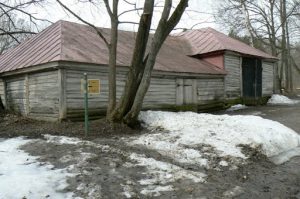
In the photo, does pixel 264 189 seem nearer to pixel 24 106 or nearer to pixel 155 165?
pixel 155 165

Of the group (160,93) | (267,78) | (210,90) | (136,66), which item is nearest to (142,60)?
(136,66)

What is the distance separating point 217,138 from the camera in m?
9.59

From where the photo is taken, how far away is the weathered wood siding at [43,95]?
13453mm

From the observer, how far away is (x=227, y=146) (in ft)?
29.4

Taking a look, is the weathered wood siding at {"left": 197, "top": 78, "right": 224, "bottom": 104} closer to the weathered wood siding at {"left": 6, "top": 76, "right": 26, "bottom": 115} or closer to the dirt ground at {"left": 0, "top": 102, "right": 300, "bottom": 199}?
the weathered wood siding at {"left": 6, "top": 76, "right": 26, "bottom": 115}

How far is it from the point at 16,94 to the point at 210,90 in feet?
30.8

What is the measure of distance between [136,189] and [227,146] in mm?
3429

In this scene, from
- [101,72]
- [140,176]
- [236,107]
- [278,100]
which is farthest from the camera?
[278,100]

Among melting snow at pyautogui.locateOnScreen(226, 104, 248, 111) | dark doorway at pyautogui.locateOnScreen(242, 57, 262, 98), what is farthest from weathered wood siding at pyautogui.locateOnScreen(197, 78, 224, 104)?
dark doorway at pyautogui.locateOnScreen(242, 57, 262, 98)

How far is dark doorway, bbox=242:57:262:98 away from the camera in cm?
2306

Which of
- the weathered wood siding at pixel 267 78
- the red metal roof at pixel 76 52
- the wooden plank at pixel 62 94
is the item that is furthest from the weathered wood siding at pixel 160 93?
the weathered wood siding at pixel 267 78

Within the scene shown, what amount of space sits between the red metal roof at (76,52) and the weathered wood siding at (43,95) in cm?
57

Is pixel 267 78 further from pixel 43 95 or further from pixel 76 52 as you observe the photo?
pixel 43 95

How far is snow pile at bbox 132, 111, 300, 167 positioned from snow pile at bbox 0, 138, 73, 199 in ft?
8.57
